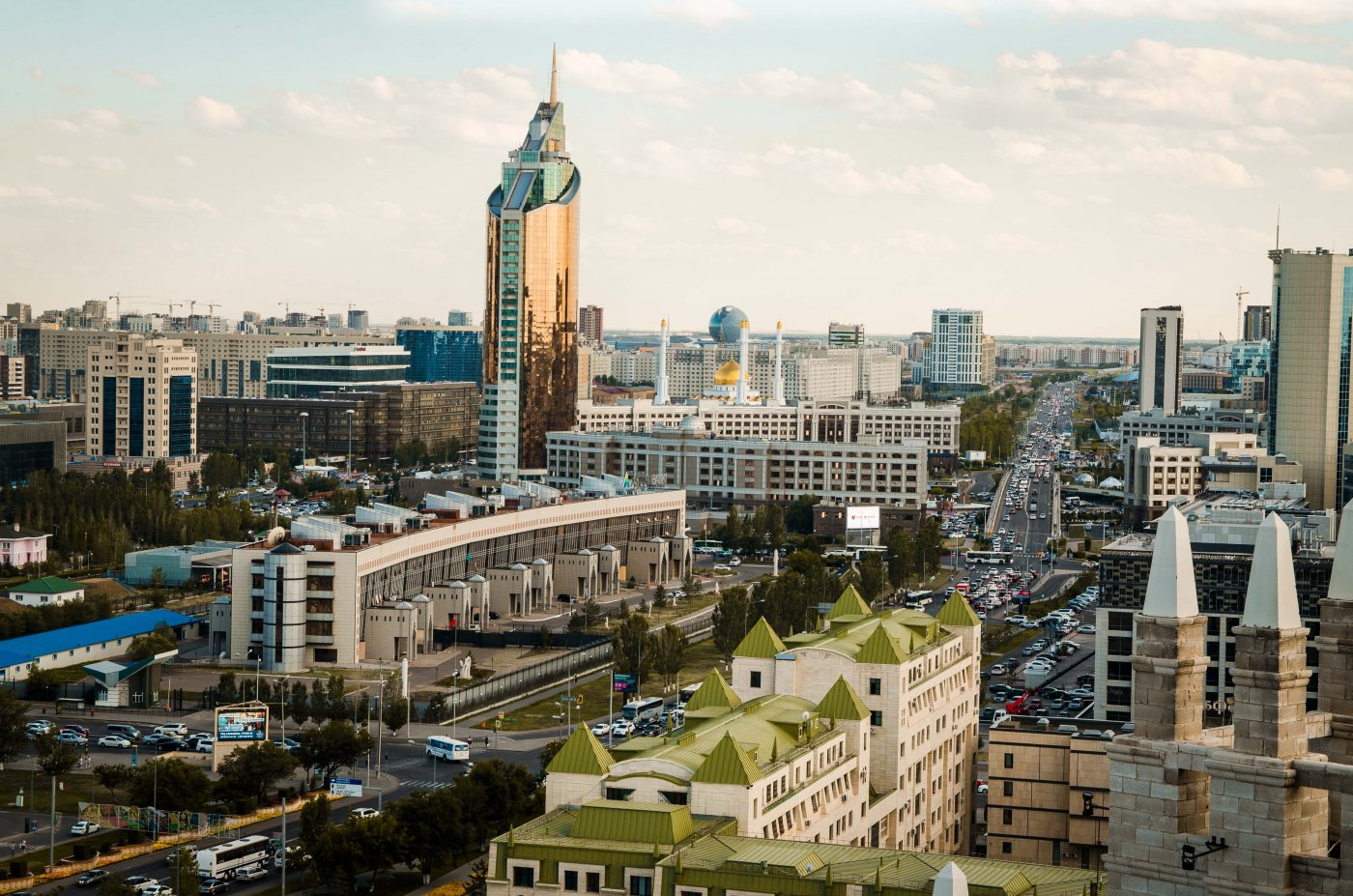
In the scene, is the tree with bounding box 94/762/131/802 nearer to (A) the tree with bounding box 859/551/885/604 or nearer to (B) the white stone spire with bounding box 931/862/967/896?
(B) the white stone spire with bounding box 931/862/967/896

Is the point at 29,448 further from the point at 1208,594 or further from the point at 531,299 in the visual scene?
the point at 1208,594

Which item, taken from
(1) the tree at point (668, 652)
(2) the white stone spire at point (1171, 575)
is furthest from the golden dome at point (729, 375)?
(2) the white stone spire at point (1171, 575)

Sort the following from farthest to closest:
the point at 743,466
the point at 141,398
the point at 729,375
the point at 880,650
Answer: the point at 729,375, the point at 141,398, the point at 743,466, the point at 880,650

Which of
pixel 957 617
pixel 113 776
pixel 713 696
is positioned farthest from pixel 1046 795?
pixel 113 776

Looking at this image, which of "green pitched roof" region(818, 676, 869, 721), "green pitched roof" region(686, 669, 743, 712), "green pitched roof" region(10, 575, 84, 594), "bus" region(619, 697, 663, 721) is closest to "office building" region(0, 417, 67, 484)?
"green pitched roof" region(10, 575, 84, 594)

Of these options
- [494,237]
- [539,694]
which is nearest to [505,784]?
[539,694]
